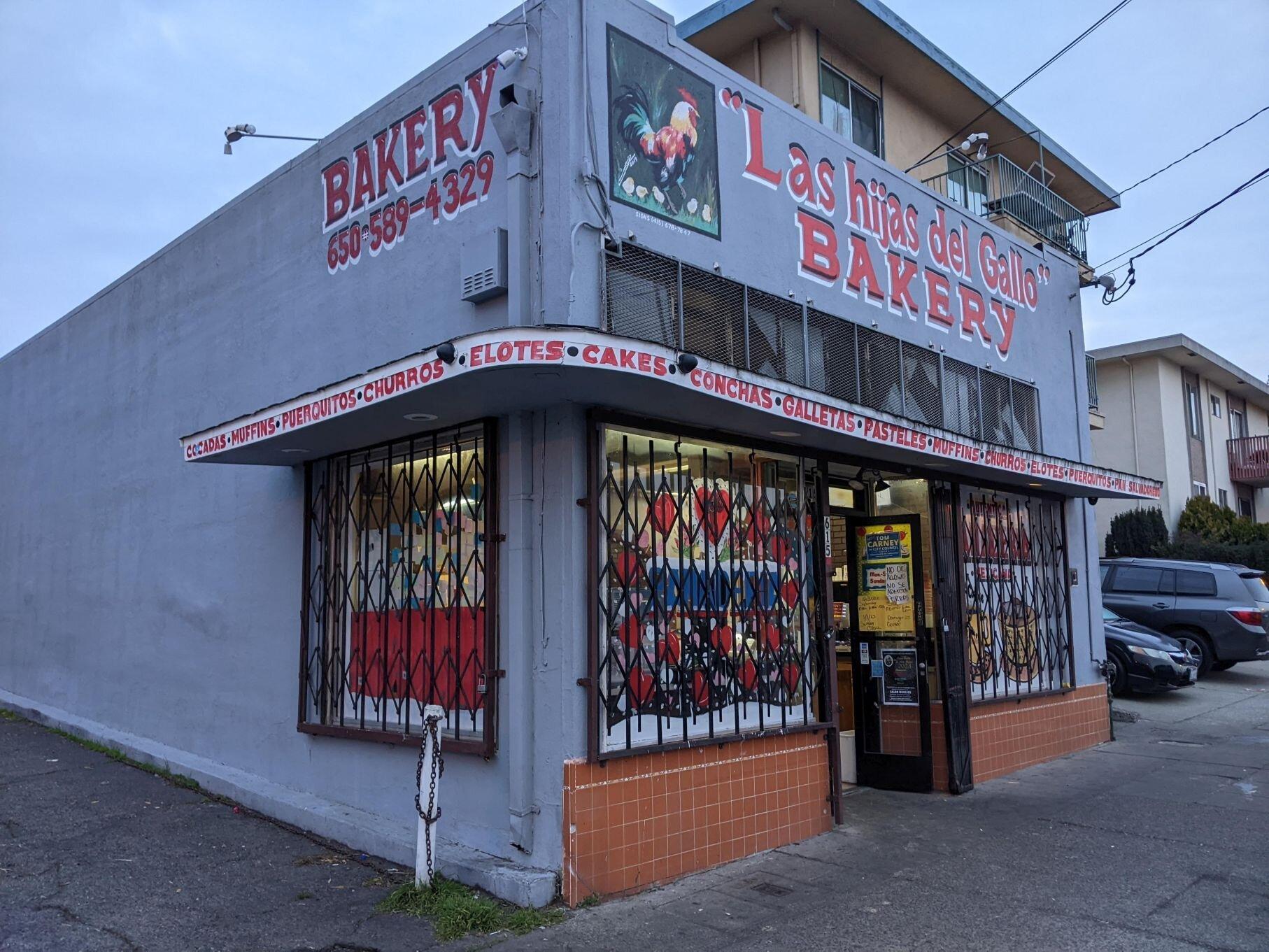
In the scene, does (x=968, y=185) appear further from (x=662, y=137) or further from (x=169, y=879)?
(x=169, y=879)

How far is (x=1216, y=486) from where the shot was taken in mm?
29031

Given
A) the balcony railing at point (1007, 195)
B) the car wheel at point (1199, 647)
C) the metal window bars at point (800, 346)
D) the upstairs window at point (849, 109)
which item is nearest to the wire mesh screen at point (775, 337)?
the metal window bars at point (800, 346)

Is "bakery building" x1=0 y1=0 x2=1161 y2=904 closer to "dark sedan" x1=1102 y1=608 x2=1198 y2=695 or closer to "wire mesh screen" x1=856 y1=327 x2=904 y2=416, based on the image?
"wire mesh screen" x1=856 y1=327 x2=904 y2=416

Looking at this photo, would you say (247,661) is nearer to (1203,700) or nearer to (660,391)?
(660,391)

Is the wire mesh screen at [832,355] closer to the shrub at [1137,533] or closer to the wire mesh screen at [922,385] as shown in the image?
the wire mesh screen at [922,385]

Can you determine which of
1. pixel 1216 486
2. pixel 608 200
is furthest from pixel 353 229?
pixel 1216 486

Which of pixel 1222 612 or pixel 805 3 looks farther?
pixel 1222 612

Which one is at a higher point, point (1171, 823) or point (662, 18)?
point (662, 18)

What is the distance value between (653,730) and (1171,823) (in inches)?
171

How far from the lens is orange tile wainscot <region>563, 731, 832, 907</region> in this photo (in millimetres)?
5832

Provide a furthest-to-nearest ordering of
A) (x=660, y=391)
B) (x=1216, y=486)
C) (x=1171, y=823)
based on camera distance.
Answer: (x=1216, y=486), (x=1171, y=823), (x=660, y=391)

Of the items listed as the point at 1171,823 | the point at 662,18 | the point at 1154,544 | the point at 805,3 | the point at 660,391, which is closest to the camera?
the point at 660,391

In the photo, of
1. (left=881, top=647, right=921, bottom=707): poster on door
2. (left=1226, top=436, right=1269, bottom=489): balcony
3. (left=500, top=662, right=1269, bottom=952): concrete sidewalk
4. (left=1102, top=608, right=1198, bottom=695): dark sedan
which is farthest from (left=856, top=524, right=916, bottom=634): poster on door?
(left=1226, top=436, right=1269, bottom=489): balcony

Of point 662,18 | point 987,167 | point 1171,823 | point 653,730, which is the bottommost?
point 1171,823
